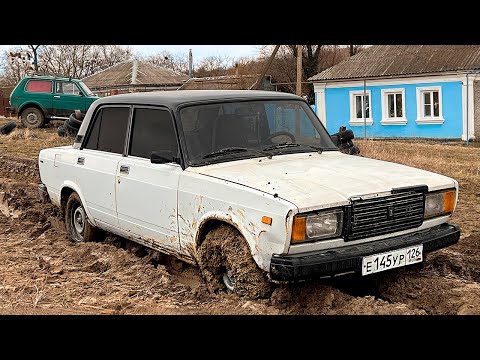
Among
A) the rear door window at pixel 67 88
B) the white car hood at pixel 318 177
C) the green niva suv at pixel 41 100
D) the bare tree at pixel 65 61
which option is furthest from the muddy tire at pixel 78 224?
the bare tree at pixel 65 61

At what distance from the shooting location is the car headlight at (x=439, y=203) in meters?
4.84

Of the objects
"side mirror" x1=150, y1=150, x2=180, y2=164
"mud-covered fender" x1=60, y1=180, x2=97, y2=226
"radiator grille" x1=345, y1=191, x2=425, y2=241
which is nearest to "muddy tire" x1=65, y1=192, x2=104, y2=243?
"mud-covered fender" x1=60, y1=180, x2=97, y2=226

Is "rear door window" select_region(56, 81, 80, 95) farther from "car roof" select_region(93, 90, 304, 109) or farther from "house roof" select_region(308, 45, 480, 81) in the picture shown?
"car roof" select_region(93, 90, 304, 109)

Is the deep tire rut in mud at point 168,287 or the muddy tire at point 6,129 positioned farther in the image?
the muddy tire at point 6,129

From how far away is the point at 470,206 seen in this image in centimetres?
814

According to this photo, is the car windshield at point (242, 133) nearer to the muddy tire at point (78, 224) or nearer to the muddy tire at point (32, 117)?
the muddy tire at point (78, 224)

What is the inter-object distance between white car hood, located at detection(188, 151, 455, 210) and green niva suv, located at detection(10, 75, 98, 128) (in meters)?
17.7

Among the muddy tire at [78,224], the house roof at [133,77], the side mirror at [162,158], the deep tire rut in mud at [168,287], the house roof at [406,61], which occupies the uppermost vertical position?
the house roof at [133,77]

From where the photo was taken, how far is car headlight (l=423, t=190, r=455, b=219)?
4844 mm

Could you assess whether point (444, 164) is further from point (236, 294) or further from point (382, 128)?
point (382, 128)

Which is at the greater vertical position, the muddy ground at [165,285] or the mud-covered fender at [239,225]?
the mud-covered fender at [239,225]

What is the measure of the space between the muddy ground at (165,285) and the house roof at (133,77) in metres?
34.2

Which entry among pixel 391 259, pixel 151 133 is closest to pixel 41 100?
pixel 151 133

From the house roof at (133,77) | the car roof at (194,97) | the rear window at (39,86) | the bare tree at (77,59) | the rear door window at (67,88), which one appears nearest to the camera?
the car roof at (194,97)
